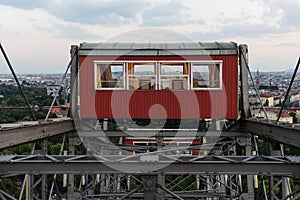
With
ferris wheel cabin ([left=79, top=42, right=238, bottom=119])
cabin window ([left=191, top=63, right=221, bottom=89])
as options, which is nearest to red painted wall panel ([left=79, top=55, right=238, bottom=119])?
ferris wheel cabin ([left=79, top=42, right=238, bottom=119])

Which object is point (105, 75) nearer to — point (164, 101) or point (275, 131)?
point (164, 101)

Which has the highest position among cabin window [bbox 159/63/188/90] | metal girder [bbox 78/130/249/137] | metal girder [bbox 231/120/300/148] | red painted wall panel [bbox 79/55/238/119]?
cabin window [bbox 159/63/188/90]

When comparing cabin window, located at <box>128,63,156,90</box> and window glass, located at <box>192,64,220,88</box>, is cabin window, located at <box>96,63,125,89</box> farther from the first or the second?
window glass, located at <box>192,64,220,88</box>

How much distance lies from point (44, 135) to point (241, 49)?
21.0ft

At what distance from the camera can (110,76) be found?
47.9 ft

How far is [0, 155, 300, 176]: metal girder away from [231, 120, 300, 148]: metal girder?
1689mm

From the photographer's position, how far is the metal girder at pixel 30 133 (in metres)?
8.45

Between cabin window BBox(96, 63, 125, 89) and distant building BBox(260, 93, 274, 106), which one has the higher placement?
cabin window BBox(96, 63, 125, 89)

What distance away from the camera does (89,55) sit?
47.2ft

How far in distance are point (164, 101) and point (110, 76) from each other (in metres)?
1.84

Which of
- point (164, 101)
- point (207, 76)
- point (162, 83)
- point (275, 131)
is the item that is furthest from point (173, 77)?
point (275, 131)

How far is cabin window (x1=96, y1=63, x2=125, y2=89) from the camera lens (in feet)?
47.1

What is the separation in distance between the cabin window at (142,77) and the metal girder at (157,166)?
23.5 feet

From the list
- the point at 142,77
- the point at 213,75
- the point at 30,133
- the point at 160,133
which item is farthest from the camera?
the point at 160,133
